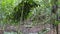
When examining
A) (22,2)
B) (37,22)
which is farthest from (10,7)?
(37,22)

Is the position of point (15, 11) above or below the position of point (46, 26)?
above

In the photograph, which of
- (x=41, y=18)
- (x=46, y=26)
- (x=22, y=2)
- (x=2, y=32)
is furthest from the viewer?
(x=2, y=32)

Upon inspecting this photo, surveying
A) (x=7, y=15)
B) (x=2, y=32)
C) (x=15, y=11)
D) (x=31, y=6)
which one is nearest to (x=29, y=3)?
(x=31, y=6)

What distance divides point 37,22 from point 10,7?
1.63ft

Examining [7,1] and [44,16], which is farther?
[44,16]

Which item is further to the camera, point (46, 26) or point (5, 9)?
point (46, 26)

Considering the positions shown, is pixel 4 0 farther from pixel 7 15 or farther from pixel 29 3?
pixel 29 3

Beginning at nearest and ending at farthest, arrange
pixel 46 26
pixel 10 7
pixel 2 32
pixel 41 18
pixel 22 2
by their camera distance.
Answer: pixel 22 2 → pixel 10 7 → pixel 41 18 → pixel 46 26 → pixel 2 32

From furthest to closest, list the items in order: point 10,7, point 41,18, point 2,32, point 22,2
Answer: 1. point 2,32
2. point 41,18
3. point 10,7
4. point 22,2

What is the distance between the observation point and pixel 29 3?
1867 millimetres

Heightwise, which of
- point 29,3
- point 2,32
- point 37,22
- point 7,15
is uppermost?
point 29,3

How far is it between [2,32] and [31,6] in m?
1.10

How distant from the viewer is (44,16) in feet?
7.49

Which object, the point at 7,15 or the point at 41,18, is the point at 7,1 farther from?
the point at 41,18
